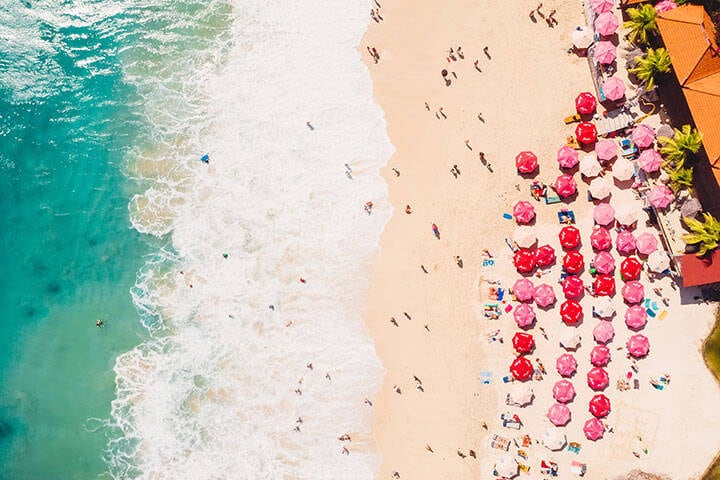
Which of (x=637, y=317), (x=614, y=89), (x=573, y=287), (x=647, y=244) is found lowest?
(x=637, y=317)

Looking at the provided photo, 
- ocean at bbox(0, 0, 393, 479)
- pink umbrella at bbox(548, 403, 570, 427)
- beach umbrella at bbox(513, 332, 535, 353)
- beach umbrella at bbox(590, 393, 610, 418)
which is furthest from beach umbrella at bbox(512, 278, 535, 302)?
ocean at bbox(0, 0, 393, 479)

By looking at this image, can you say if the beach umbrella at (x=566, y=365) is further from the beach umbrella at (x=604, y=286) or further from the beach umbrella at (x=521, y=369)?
the beach umbrella at (x=604, y=286)

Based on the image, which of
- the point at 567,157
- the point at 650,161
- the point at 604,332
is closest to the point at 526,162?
the point at 567,157

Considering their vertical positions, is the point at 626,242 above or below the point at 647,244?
below

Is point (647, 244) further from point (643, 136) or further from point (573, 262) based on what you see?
point (643, 136)

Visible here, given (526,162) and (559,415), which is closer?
(559,415)

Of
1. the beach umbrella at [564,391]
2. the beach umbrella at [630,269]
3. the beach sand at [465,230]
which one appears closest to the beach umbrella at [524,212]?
the beach sand at [465,230]

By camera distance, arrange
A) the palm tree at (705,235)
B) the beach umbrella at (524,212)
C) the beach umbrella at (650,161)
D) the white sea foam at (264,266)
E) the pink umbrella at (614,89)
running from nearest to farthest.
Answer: the palm tree at (705,235) < the beach umbrella at (650,161) < the pink umbrella at (614,89) < the beach umbrella at (524,212) < the white sea foam at (264,266)
